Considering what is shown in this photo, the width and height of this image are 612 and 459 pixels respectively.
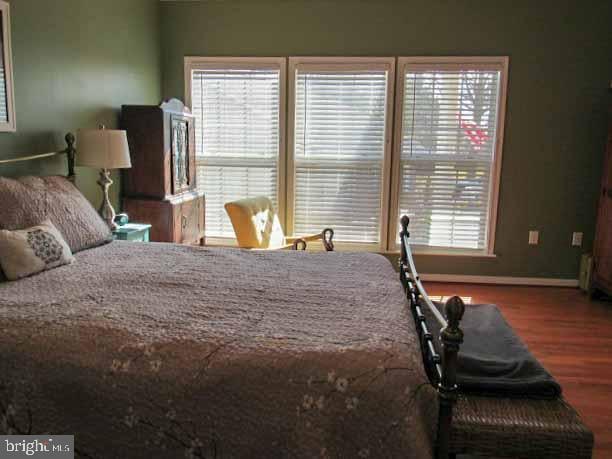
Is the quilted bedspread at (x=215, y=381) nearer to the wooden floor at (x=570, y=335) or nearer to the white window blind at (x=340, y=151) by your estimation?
the wooden floor at (x=570, y=335)

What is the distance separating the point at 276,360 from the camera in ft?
4.79

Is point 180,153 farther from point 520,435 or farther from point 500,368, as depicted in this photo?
point 520,435

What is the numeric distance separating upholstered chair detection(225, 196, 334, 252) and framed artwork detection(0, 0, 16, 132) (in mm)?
1543

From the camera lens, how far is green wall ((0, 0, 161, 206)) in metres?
2.91

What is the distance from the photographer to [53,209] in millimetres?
2592

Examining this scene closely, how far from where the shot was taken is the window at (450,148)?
14.4ft

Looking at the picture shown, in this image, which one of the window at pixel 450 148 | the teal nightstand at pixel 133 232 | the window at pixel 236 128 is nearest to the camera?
the teal nightstand at pixel 133 232

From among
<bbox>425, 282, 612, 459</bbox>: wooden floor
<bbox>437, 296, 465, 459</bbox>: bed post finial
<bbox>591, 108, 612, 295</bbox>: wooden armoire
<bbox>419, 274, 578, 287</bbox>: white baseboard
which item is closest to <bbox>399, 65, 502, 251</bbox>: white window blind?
<bbox>419, 274, 578, 287</bbox>: white baseboard

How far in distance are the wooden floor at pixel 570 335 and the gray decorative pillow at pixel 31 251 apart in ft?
8.29

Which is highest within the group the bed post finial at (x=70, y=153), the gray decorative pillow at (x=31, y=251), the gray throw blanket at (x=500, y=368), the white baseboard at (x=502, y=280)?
the bed post finial at (x=70, y=153)

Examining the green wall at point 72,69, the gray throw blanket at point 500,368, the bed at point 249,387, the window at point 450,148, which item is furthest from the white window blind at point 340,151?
the bed at point 249,387

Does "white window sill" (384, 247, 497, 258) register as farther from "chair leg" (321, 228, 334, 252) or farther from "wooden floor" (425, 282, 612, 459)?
"chair leg" (321, 228, 334, 252)

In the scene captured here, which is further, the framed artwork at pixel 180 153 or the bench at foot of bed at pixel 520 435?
the framed artwork at pixel 180 153

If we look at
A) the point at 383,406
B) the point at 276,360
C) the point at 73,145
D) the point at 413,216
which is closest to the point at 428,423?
Result: the point at 383,406
